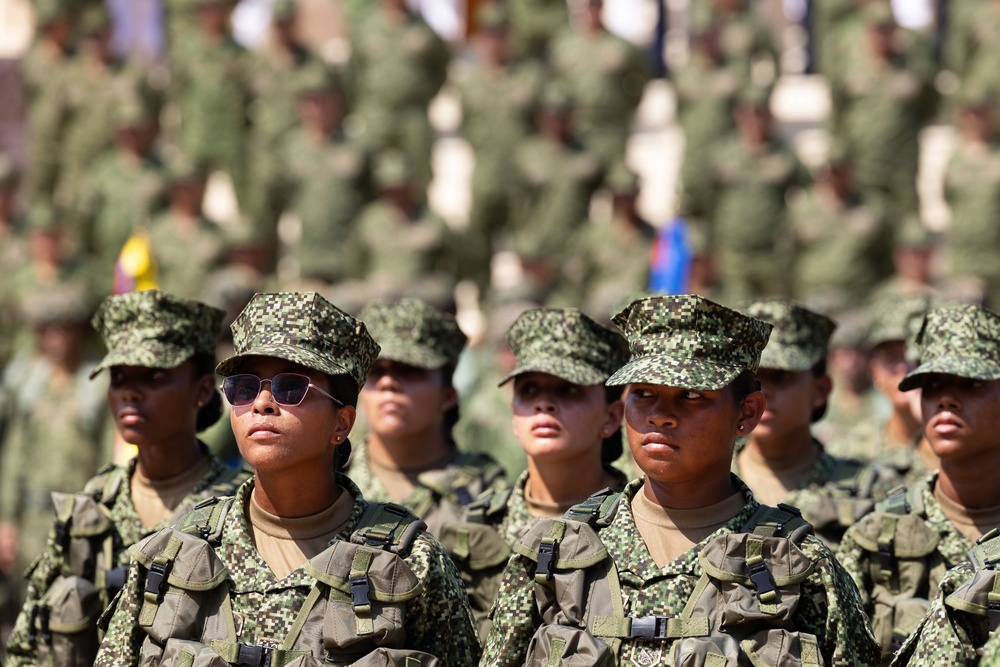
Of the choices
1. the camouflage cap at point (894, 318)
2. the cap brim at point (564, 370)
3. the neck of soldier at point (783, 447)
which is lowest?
the neck of soldier at point (783, 447)

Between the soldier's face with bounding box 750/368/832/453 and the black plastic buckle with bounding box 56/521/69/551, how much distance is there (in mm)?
2911

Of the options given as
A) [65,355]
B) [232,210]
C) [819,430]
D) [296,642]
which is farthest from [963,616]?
[232,210]

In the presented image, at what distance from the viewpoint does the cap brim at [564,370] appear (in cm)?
717

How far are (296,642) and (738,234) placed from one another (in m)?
11.0

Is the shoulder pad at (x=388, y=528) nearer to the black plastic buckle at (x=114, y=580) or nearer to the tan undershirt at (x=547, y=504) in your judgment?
the black plastic buckle at (x=114, y=580)

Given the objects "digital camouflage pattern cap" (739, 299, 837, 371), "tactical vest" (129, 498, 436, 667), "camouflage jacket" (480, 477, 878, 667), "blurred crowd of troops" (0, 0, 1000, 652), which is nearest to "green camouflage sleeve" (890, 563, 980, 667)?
"camouflage jacket" (480, 477, 878, 667)

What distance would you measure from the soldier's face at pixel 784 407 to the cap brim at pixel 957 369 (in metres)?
1.22

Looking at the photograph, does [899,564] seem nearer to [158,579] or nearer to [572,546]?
[572,546]

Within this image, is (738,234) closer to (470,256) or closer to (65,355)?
(470,256)

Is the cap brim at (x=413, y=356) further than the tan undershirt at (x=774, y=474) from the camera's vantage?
Yes

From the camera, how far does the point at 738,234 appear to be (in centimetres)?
1600

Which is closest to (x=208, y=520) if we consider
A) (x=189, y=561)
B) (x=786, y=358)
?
(x=189, y=561)

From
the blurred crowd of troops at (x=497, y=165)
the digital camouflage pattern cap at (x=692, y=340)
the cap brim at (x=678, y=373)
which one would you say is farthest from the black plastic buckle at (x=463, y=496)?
the blurred crowd of troops at (x=497, y=165)

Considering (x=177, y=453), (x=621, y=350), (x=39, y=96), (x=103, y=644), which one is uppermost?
(x=39, y=96)
